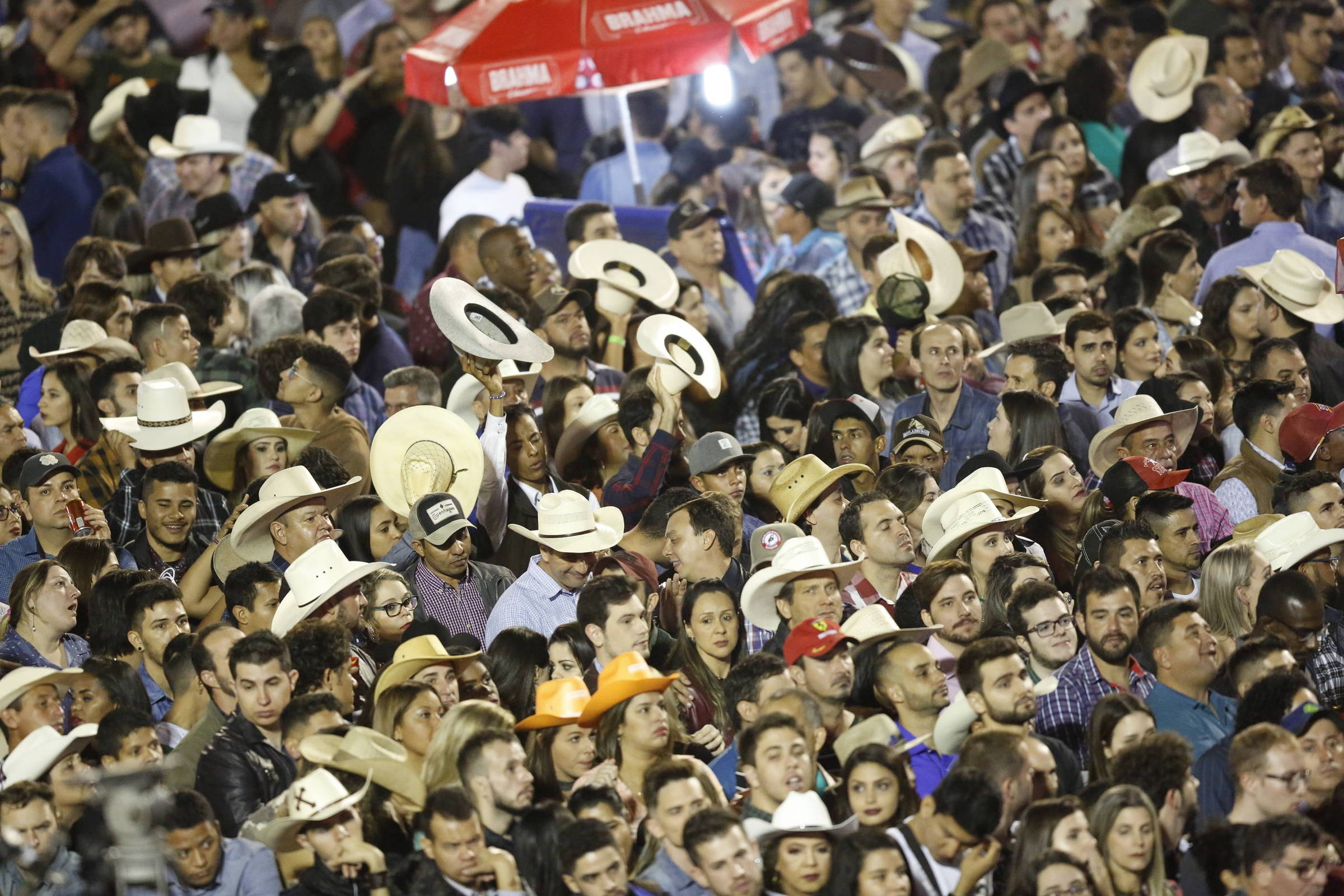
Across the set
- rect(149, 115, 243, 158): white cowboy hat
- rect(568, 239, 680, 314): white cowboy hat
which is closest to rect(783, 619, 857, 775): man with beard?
rect(568, 239, 680, 314): white cowboy hat

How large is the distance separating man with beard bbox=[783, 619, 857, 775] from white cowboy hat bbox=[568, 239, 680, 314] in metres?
3.83

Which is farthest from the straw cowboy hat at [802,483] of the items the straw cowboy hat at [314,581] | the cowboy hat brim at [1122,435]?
the straw cowboy hat at [314,581]

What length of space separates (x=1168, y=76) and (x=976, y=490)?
19.6 feet

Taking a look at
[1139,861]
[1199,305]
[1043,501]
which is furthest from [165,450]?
[1199,305]

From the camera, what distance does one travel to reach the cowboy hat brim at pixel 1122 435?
9.40 m

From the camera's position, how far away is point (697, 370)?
9844 mm

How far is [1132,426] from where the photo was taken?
9.38 meters

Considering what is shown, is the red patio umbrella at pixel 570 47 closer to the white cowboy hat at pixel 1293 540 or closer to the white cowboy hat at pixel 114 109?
the white cowboy hat at pixel 114 109

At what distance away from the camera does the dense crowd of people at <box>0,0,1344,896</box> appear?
6637mm

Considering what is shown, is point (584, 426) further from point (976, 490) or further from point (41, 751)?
point (41, 751)

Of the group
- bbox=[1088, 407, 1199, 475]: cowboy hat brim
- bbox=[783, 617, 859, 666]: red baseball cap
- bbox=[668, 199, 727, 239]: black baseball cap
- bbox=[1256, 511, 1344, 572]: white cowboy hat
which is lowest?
bbox=[668, 199, 727, 239]: black baseball cap

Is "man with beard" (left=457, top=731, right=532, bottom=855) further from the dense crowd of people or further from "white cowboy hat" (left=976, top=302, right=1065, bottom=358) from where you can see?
A: "white cowboy hat" (left=976, top=302, right=1065, bottom=358)

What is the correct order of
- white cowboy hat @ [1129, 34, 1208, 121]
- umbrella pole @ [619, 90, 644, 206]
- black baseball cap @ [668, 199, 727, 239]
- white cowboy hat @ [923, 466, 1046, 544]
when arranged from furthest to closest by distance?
white cowboy hat @ [1129, 34, 1208, 121] → umbrella pole @ [619, 90, 644, 206] → black baseball cap @ [668, 199, 727, 239] → white cowboy hat @ [923, 466, 1046, 544]

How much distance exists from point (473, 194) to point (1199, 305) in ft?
15.3
